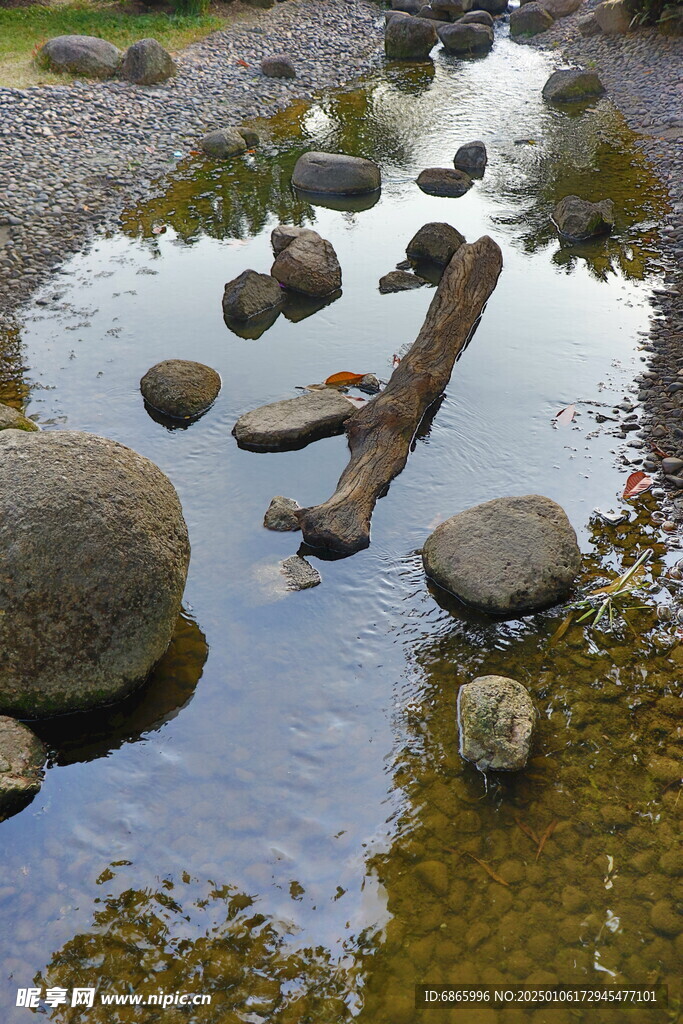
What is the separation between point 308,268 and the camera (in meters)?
9.02

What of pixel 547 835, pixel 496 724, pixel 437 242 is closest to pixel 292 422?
pixel 496 724

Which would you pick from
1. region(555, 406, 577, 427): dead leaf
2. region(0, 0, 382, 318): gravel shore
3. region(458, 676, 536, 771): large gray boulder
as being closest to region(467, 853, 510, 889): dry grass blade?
region(458, 676, 536, 771): large gray boulder

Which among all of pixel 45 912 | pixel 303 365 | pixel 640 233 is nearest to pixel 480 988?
pixel 45 912

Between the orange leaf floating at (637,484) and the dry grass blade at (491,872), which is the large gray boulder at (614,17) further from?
the dry grass blade at (491,872)

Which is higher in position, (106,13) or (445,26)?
(445,26)

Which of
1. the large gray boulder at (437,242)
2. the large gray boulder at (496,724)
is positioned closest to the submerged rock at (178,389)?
the large gray boulder at (496,724)

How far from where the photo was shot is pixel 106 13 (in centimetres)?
1755

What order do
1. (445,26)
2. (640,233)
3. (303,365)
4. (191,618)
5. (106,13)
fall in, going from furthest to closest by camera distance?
1. (445,26)
2. (106,13)
3. (640,233)
4. (303,365)
5. (191,618)

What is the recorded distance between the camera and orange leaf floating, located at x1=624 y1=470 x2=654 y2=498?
6.08 m

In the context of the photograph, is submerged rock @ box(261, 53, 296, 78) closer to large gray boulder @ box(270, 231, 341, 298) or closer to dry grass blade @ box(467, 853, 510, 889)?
large gray boulder @ box(270, 231, 341, 298)

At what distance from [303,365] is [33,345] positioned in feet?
9.33

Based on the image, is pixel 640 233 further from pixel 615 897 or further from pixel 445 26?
pixel 445 26

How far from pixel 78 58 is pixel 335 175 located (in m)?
6.30

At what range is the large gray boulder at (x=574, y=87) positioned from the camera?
15922mm
